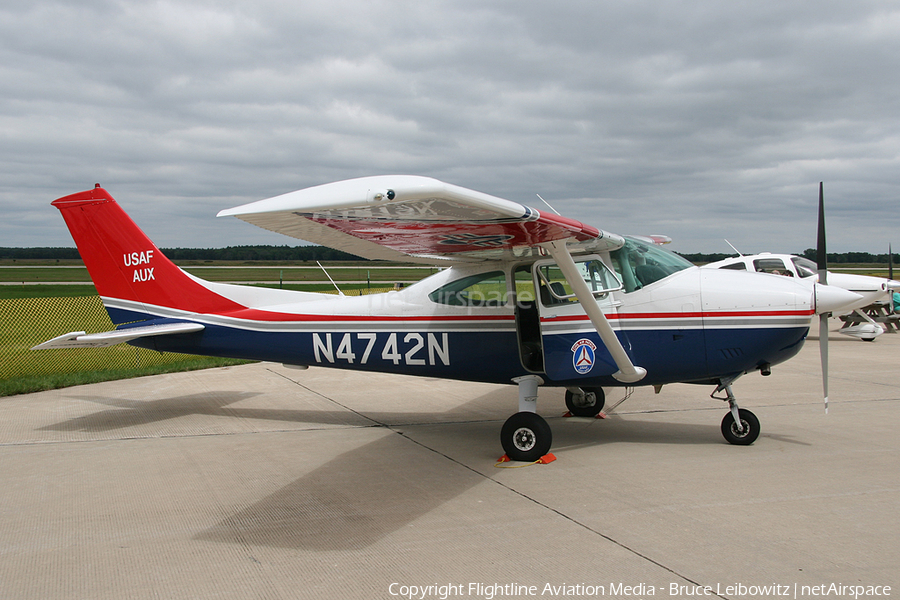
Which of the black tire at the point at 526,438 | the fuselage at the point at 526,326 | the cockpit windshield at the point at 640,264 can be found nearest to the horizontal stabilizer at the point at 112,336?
the fuselage at the point at 526,326

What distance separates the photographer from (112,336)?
673cm

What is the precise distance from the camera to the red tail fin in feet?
25.4

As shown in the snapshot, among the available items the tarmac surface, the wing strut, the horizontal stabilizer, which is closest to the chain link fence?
the tarmac surface

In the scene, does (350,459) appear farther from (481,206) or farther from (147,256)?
(147,256)

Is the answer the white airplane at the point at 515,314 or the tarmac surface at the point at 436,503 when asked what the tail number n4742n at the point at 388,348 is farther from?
the tarmac surface at the point at 436,503

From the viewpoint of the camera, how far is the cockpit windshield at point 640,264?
604 cm

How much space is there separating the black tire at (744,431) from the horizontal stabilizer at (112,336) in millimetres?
6126

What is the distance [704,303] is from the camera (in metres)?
5.79

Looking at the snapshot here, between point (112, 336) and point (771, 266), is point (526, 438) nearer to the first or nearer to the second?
point (112, 336)

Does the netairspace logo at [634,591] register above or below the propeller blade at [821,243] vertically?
below

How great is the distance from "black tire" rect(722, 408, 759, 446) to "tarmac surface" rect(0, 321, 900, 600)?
10 cm

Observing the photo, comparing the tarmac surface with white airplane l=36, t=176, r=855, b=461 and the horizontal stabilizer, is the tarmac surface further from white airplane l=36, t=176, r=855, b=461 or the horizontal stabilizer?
the horizontal stabilizer

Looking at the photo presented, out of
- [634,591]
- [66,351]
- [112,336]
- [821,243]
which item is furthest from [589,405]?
[66,351]

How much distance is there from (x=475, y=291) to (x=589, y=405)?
228cm
